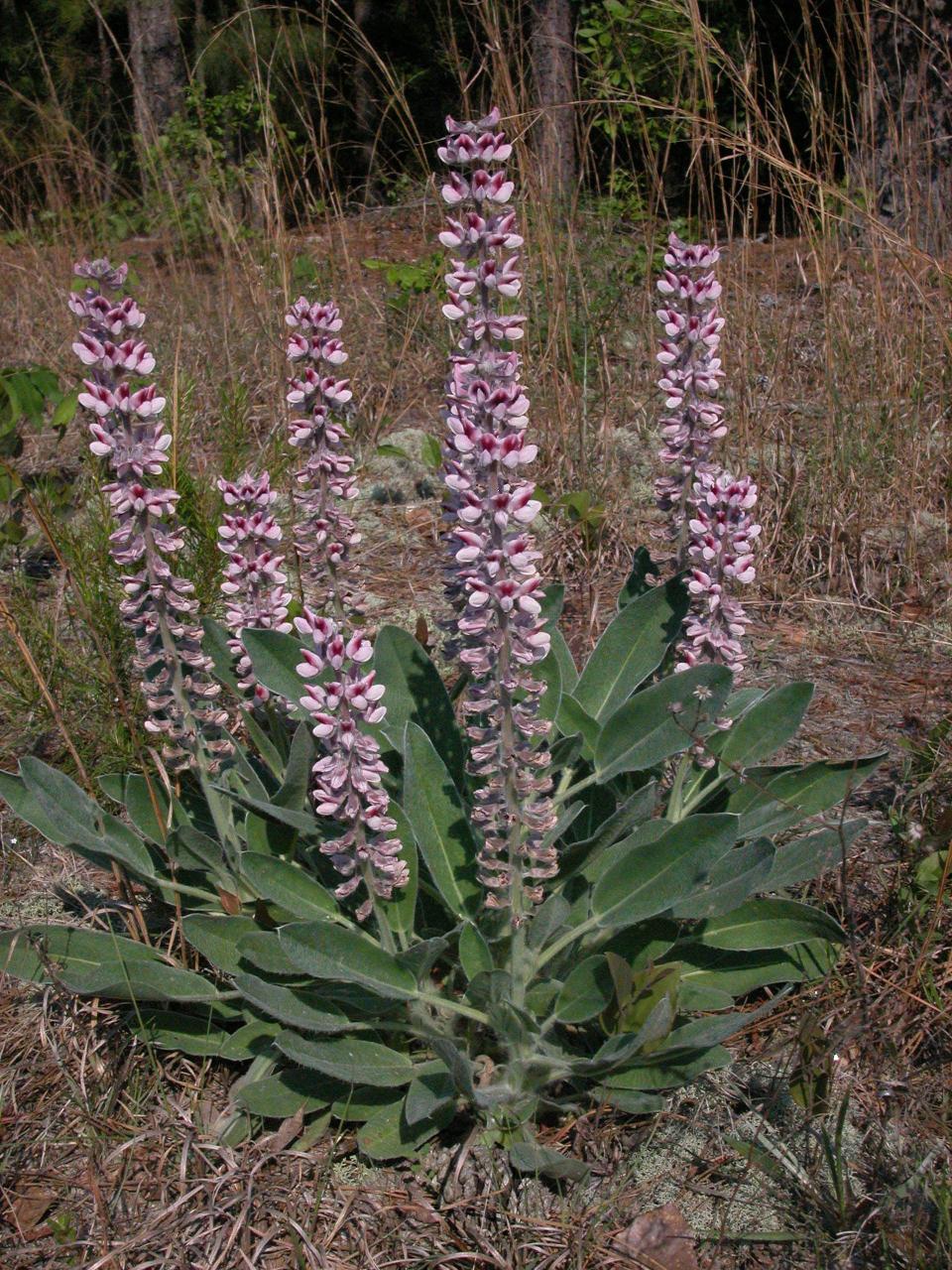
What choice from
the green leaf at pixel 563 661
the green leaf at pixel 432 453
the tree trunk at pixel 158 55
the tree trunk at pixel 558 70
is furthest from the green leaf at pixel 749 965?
the tree trunk at pixel 158 55

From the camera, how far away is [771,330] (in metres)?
4.62

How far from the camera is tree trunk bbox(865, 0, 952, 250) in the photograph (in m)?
4.81

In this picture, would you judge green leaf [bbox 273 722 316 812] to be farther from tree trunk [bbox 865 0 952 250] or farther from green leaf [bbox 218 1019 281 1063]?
tree trunk [bbox 865 0 952 250]

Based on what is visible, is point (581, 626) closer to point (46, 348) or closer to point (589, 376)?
point (589, 376)

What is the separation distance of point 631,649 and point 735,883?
2.00ft

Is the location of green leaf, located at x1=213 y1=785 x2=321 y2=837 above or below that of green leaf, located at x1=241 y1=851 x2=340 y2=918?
above

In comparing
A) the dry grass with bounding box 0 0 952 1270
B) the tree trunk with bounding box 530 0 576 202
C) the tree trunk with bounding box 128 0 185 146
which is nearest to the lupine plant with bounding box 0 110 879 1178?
the dry grass with bounding box 0 0 952 1270

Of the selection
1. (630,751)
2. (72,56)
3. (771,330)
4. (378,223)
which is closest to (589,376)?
(771,330)

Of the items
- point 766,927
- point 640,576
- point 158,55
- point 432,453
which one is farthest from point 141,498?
point 158,55

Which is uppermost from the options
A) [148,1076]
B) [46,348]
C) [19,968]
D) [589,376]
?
[46,348]

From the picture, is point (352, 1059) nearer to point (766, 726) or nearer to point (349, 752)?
point (349, 752)

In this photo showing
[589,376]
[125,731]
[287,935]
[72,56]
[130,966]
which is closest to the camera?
[287,935]

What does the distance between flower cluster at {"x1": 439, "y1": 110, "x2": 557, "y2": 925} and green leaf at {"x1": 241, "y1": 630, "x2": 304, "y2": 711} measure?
1.46 ft

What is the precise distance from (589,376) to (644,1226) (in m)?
3.69
